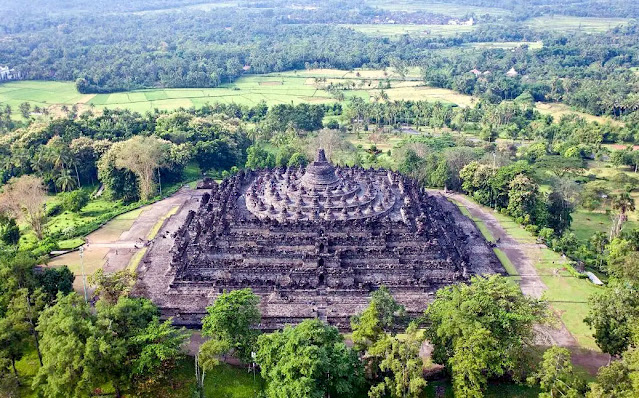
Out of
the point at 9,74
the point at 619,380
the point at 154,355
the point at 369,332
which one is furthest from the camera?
the point at 9,74

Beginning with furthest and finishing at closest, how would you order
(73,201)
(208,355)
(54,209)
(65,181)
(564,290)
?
(65,181) < (54,209) < (73,201) < (564,290) < (208,355)

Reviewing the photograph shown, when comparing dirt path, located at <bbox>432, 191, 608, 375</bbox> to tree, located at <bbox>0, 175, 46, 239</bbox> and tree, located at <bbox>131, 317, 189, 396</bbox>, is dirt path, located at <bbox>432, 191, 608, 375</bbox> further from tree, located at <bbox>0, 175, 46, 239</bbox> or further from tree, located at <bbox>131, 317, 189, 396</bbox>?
tree, located at <bbox>0, 175, 46, 239</bbox>

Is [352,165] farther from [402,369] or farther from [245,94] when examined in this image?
[245,94]

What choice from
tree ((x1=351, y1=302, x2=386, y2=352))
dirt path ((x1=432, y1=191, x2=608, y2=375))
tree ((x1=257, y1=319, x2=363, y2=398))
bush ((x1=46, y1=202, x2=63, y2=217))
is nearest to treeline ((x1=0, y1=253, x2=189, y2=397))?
tree ((x1=257, y1=319, x2=363, y2=398))

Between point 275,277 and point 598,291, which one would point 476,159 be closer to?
point 598,291

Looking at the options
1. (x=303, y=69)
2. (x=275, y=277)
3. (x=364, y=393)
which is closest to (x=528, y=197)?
(x=275, y=277)

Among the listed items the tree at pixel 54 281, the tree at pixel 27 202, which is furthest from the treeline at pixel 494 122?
the tree at pixel 54 281

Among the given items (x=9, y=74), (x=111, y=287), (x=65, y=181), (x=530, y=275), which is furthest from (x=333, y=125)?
(x=9, y=74)
